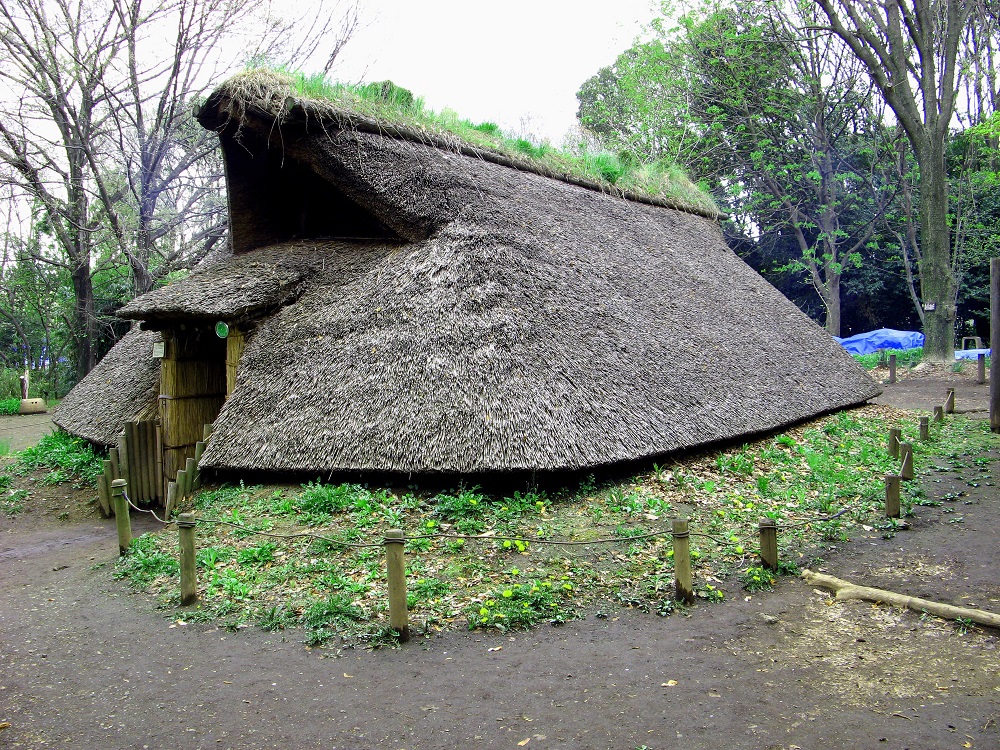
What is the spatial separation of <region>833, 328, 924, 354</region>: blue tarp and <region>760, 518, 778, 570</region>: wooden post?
80.0 feet

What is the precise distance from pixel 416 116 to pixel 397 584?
8.07m

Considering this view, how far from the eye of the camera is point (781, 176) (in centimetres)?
2652

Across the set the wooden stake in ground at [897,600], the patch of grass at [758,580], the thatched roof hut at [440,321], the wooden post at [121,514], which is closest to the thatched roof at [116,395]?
the thatched roof hut at [440,321]

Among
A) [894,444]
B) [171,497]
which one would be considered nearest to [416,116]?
[171,497]

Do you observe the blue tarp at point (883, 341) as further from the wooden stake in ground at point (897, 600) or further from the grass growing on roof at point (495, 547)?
the wooden stake in ground at point (897, 600)

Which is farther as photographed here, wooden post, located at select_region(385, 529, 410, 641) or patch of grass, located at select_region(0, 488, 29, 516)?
patch of grass, located at select_region(0, 488, 29, 516)

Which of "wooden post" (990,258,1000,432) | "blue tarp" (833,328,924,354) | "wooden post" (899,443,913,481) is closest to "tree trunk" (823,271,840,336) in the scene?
"blue tarp" (833,328,924,354)

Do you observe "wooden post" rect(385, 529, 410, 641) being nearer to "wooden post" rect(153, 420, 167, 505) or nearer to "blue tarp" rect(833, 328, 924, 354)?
"wooden post" rect(153, 420, 167, 505)

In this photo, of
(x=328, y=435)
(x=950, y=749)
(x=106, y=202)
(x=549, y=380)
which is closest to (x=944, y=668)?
(x=950, y=749)

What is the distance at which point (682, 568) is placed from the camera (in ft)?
17.7

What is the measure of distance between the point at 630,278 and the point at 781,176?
19.1m

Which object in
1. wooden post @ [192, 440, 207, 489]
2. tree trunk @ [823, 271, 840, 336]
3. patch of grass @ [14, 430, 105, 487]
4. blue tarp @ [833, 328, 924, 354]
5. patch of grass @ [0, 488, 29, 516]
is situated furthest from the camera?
blue tarp @ [833, 328, 924, 354]

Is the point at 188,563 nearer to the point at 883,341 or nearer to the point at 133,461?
the point at 133,461

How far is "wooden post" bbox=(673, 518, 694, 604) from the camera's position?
5.30 meters
